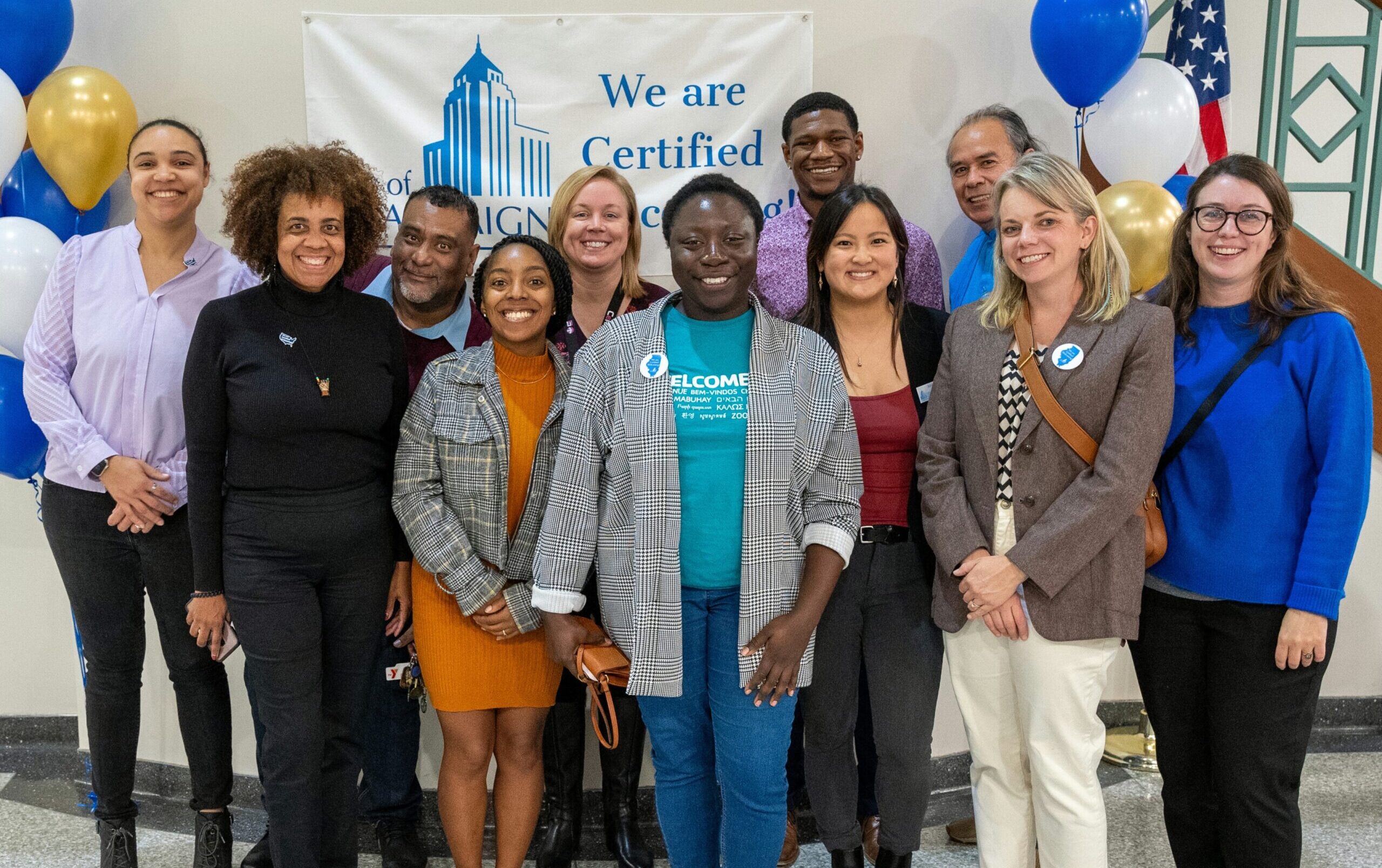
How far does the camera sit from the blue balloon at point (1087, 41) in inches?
110

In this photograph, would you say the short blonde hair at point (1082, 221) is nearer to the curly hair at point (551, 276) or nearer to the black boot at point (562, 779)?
the curly hair at point (551, 276)

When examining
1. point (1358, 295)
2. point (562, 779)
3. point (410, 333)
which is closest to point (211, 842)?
point (562, 779)

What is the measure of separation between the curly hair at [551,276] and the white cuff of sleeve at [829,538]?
0.84 m

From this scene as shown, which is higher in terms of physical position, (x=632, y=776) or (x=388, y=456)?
(x=388, y=456)

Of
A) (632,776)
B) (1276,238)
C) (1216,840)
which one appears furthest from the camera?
(632,776)

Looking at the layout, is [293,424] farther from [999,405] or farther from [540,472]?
[999,405]

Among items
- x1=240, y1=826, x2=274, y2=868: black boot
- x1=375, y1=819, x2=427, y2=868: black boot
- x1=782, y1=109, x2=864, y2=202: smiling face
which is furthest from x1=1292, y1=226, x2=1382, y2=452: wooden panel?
x1=240, y1=826, x2=274, y2=868: black boot

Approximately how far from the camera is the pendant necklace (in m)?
2.28

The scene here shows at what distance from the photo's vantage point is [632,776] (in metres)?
2.92

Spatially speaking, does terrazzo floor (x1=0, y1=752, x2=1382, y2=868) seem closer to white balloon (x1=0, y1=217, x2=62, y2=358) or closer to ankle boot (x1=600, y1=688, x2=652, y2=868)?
ankle boot (x1=600, y1=688, x2=652, y2=868)

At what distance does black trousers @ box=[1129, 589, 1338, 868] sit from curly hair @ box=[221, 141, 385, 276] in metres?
2.05

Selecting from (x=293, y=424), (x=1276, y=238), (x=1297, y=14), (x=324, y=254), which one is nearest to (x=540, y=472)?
(x=293, y=424)

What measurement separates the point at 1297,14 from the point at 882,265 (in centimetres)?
249

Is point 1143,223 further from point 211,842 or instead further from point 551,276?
point 211,842
